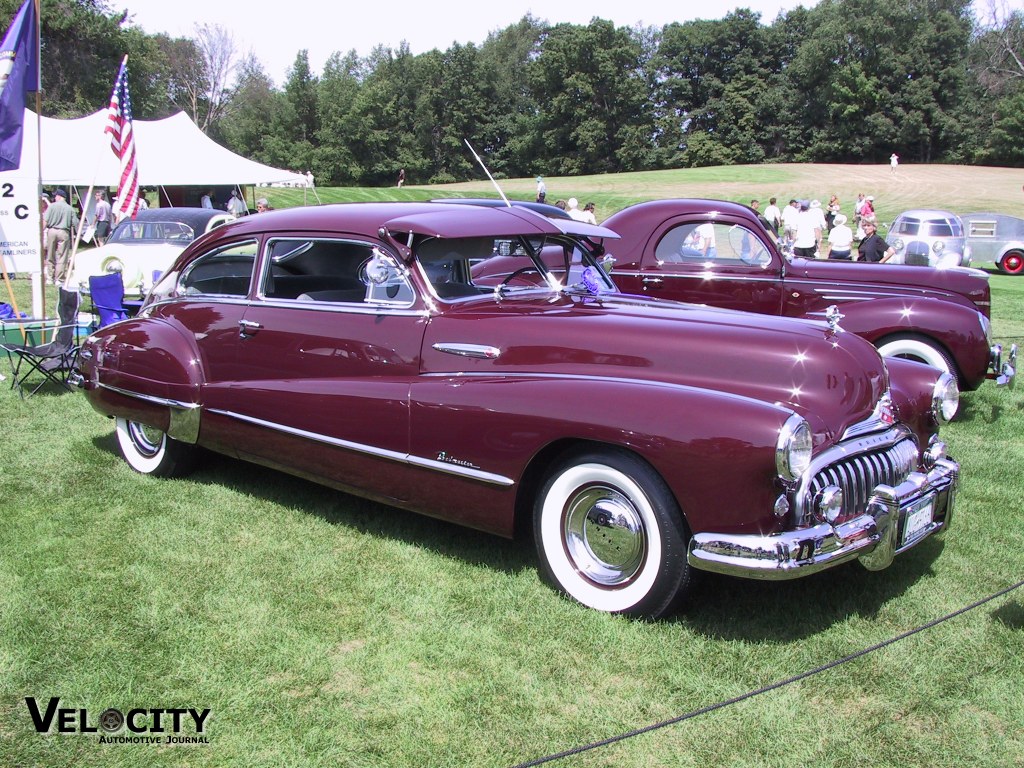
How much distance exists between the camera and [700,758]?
109 inches

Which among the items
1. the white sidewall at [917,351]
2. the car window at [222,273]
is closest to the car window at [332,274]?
the car window at [222,273]

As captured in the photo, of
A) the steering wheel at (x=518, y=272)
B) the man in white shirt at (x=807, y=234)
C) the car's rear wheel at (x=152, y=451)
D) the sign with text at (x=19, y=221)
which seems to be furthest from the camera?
the man in white shirt at (x=807, y=234)

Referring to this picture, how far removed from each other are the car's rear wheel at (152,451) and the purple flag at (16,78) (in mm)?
4209

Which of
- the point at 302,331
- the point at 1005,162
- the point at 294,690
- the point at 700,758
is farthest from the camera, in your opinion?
the point at 1005,162

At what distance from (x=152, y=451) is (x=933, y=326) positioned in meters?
5.96

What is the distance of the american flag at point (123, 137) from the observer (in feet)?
37.2

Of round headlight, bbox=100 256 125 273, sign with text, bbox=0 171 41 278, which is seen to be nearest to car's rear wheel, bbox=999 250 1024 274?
round headlight, bbox=100 256 125 273

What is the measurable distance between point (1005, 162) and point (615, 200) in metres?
31.4

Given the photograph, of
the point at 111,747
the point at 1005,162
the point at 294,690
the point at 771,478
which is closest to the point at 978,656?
the point at 771,478

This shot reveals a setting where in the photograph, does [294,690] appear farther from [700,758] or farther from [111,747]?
[700,758]

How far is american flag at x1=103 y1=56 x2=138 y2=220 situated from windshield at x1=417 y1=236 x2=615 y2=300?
333 inches

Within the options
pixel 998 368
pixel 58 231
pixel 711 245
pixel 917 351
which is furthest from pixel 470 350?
pixel 58 231

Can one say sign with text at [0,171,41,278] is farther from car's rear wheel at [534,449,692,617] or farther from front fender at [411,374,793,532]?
car's rear wheel at [534,449,692,617]

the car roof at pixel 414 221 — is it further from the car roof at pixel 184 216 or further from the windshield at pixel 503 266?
the car roof at pixel 184 216
